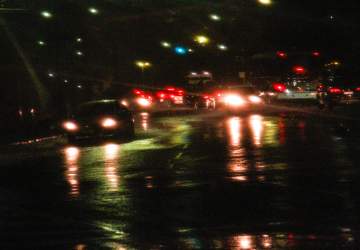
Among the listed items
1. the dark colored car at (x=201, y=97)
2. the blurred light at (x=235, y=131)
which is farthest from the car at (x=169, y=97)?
the blurred light at (x=235, y=131)

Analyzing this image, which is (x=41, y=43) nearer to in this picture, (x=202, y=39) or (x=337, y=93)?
(x=337, y=93)

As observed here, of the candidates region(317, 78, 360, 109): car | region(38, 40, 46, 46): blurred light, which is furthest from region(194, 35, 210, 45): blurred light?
region(38, 40, 46, 46): blurred light

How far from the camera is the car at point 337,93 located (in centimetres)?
4703

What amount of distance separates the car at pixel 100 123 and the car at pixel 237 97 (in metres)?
21.9

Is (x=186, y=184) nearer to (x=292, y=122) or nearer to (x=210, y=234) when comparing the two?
(x=210, y=234)

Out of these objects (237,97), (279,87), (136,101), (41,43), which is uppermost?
(41,43)

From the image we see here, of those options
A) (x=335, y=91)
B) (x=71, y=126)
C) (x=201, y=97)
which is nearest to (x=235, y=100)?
A: (x=201, y=97)

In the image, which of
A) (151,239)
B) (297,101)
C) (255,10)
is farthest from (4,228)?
(255,10)

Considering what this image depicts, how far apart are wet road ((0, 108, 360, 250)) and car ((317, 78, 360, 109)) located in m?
22.8

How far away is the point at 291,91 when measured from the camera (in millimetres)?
58094

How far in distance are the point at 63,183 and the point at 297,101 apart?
43.2 meters

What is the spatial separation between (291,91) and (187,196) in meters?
46.0

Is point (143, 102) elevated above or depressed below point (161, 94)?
below

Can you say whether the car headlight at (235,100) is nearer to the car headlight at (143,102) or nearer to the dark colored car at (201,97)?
the dark colored car at (201,97)
